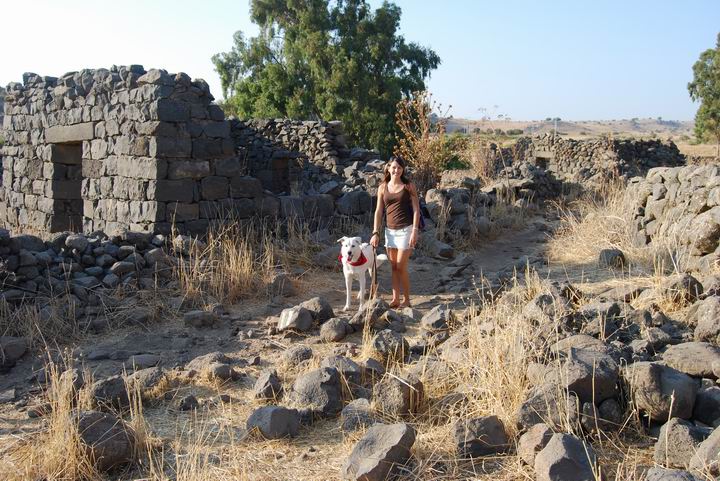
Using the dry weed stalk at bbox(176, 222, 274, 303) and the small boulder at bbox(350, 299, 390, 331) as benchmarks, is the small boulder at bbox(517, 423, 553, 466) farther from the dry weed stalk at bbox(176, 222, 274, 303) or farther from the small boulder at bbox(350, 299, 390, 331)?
the dry weed stalk at bbox(176, 222, 274, 303)

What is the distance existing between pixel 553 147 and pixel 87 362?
69.9 feet

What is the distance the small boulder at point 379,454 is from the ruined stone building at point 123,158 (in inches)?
235

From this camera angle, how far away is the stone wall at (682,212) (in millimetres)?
7156

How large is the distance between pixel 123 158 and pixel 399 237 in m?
4.57

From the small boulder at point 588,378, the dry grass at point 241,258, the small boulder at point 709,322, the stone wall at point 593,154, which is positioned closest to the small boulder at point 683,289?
the small boulder at point 709,322

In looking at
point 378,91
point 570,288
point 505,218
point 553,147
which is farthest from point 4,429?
point 378,91

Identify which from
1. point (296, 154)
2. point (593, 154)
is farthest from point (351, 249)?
point (593, 154)

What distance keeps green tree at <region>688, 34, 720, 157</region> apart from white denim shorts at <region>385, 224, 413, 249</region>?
29.2 meters

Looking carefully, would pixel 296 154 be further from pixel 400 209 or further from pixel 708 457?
pixel 708 457

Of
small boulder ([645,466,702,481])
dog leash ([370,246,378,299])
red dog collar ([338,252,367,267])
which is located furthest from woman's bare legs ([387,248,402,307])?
small boulder ([645,466,702,481])

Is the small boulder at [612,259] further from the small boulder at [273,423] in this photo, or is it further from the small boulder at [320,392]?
the small boulder at [273,423]

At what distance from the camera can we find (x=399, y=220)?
24.2ft

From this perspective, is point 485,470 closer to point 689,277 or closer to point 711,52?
point 689,277

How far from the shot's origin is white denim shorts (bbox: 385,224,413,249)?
24.0ft
